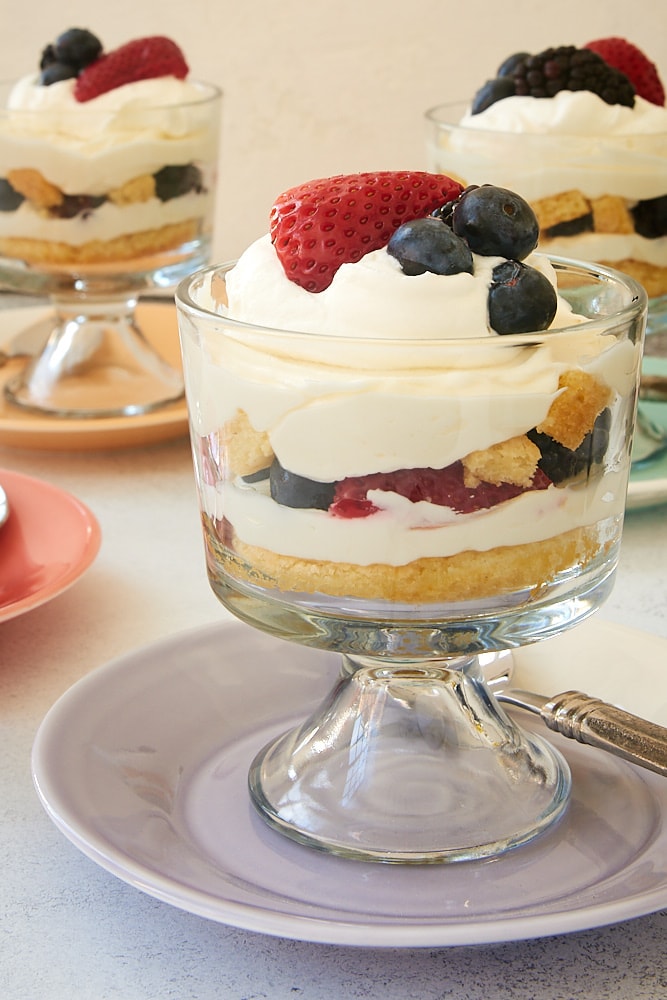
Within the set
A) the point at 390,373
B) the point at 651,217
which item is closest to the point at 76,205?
the point at 651,217

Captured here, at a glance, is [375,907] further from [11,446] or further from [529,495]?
[11,446]

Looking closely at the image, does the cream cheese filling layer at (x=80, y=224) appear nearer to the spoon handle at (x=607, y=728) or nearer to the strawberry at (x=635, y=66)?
the strawberry at (x=635, y=66)

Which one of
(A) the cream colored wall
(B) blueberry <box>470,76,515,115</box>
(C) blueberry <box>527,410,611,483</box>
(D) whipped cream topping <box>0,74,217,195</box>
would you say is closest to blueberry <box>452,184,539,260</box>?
(C) blueberry <box>527,410,611,483</box>

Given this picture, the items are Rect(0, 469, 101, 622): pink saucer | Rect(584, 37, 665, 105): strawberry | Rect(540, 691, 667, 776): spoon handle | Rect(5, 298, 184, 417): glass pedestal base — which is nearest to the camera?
Rect(540, 691, 667, 776): spoon handle

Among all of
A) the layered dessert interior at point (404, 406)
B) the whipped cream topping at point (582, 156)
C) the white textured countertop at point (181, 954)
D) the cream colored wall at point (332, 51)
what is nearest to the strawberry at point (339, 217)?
the layered dessert interior at point (404, 406)

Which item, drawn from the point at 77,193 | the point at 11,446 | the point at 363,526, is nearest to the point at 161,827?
the point at 363,526

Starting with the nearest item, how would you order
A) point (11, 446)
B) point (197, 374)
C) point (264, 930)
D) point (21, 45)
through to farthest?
point (264, 930) < point (197, 374) < point (11, 446) < point (21, 45)

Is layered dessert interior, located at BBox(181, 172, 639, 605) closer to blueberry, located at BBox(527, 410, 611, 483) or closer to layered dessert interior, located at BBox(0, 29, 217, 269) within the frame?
blueberry, located at BBox(527, 410, 611, 483)

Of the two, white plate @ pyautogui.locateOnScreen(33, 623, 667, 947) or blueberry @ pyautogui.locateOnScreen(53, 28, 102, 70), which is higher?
blueberry @ pyautogui.locateOnScreen(53, 28, 102, 70)
